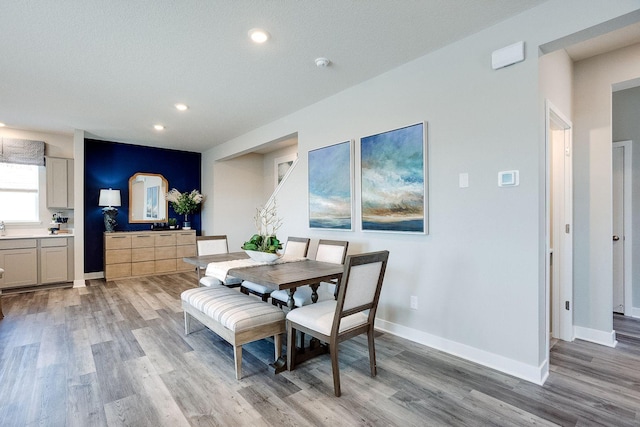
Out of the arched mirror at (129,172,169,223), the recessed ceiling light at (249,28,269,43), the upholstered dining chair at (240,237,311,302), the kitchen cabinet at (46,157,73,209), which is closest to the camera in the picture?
the recessed ceiling light at (249,28,269,43)

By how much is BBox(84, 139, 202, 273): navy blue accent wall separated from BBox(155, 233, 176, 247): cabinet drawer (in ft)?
1.83

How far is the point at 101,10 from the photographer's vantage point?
2152 mm

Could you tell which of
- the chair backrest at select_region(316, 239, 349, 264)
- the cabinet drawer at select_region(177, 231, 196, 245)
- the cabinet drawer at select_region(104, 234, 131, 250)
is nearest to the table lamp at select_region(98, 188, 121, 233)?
the cabinet drawer at select_region(104, 234, 131, 250)

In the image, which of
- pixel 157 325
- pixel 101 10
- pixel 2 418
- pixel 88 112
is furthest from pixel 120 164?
pixel 2 418

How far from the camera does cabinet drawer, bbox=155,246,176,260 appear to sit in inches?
241

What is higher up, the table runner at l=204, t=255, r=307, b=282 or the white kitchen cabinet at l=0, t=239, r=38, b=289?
the table runner at l=204, t=255, r=307, b=282

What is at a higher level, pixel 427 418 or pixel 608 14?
pixel 608 14

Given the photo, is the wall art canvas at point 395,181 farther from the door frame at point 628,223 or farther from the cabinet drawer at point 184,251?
the cabinet drawer at point 184,251

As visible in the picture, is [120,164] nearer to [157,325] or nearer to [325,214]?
[157,325]

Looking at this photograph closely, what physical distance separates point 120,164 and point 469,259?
6471 mm

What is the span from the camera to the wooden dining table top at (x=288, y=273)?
85.1 inches

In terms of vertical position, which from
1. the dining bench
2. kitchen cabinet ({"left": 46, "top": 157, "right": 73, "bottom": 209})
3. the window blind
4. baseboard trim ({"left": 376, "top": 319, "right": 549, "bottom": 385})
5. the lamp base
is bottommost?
baseboard trim ({"left": 376, "top": 319, "right": 549, "bottom": 385})

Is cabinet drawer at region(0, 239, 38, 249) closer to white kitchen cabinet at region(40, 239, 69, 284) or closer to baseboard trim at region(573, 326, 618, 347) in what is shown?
white kitchen cabinet at region(40, 239, 69, 284)

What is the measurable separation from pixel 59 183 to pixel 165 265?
223 cm
